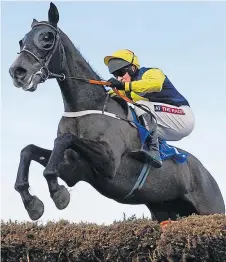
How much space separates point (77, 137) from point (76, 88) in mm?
634

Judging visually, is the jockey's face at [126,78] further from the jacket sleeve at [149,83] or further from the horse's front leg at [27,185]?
the horse's front leg at [27,185]

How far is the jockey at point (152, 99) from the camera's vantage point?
8.09 m

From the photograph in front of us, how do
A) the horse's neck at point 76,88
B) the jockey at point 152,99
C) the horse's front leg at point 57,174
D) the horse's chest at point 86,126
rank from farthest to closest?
the jockey at point 152,99 < the horse's neck at point 76,88 < the horse's chest at point 86,126 < the horse's front leg at point 57,174

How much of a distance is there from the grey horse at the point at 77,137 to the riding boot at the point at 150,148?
0.08 meters

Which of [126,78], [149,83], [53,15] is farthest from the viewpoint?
[126,78]

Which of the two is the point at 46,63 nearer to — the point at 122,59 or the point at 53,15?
the point at 53,15

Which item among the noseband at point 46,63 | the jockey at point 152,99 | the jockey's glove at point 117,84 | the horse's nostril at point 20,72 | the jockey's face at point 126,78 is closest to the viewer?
the horse's nostril at point 20,72

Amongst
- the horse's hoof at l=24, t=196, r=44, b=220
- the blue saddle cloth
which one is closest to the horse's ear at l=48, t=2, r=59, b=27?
the blue saddle cloth

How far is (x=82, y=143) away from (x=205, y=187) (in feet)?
7.60

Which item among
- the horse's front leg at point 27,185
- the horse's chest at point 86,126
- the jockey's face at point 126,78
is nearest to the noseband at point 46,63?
the horse's chest at point 86,126

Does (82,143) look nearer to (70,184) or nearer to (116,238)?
(70,184)

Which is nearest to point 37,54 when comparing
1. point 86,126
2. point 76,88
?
point 76,88

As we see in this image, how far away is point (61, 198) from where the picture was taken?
7.16 meters

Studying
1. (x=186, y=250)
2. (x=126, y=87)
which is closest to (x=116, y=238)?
(x=186, y=250)
